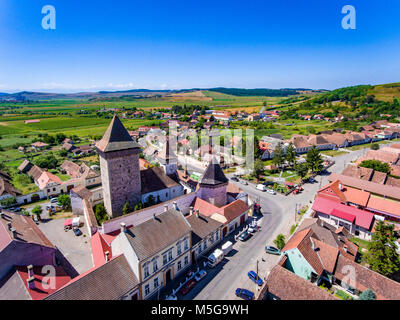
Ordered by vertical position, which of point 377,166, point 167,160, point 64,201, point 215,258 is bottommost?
point 215,258

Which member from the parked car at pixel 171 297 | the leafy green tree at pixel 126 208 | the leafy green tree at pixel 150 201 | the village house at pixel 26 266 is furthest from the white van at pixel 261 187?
the village house at pixel 26 266

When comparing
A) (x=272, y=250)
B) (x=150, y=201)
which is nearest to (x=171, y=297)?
(x=272, y=250)

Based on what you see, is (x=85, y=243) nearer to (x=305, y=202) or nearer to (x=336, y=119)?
(x=305, y=202)

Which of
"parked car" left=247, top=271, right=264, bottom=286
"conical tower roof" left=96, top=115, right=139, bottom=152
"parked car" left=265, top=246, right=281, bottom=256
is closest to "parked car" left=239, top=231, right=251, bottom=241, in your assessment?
"parked car" left=265, top=246, right=281, bottom=256

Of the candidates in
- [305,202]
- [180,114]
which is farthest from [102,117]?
[305,202]

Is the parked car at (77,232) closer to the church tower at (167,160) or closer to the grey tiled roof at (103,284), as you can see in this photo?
the grey tiled roof at (103,284)

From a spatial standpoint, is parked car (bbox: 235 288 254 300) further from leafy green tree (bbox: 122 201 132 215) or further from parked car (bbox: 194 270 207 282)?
leafy green tree (bbox: 122 201 132 215)

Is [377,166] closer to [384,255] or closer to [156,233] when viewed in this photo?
[384,255]

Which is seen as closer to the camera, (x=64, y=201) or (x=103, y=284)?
(x=103, y=284)
